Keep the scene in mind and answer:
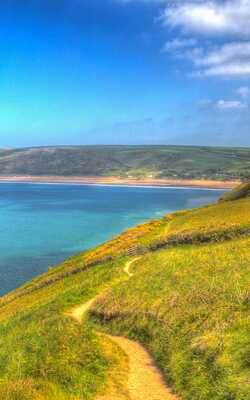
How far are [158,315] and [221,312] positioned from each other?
3580 millimetres

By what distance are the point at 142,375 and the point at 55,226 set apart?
11334cm

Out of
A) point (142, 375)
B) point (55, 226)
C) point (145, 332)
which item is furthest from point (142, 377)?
point (55, 226)

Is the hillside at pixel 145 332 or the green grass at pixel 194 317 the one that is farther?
the hillside at pixel 145 332

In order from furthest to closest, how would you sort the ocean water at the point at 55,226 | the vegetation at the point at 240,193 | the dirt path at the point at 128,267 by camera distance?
the ocean water at the point at 55,226 → the vegetation at the point at 240,193 → the dirt path at the point at 128,267

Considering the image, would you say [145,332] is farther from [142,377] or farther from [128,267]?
[128,267]

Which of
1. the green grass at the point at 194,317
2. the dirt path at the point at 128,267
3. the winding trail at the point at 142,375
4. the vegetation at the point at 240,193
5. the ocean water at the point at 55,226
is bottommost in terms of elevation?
the ocean water at the point at 55,226

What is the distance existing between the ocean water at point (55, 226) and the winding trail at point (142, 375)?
1806 inches

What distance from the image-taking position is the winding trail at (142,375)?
16828mm

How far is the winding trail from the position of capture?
16828 mm

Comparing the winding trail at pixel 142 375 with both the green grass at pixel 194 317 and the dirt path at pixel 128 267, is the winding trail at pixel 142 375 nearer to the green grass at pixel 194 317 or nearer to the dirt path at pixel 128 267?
the green grass at pixel 194 317

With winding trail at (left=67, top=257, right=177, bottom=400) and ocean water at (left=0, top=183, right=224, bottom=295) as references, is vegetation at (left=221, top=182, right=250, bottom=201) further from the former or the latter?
winding trail at (left=67, top=257, right=177, bottom=400)

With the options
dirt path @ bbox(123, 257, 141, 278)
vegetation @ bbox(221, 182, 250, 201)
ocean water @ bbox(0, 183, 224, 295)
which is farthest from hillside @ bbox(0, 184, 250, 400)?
ocean water @ bbox(0, 183, 224, 295)

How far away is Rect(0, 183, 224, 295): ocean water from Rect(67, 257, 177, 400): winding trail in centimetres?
4588

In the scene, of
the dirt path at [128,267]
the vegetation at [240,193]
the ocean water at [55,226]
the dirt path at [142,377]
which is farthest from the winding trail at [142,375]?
the vegetation at [240,193]
